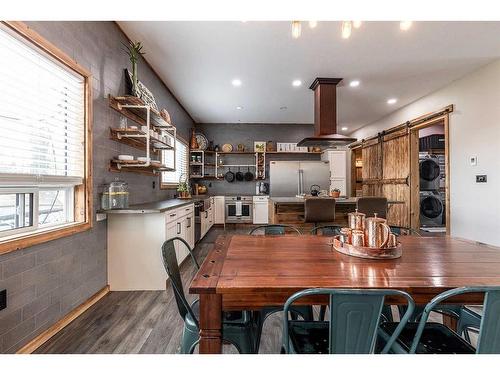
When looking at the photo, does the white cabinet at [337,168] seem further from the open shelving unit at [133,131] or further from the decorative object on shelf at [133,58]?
the decorative object on shelf at [133,58]

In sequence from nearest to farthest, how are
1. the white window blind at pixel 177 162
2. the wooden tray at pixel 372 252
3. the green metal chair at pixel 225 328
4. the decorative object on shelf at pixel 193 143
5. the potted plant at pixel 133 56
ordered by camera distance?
the green metal chair at pixel 225 328 < the wooden tray at pixel 372 252 < the potted plant at pixel 133 56 < the white window blind at pixel 177 162 < the decorative object on shelf at pixel 193 143

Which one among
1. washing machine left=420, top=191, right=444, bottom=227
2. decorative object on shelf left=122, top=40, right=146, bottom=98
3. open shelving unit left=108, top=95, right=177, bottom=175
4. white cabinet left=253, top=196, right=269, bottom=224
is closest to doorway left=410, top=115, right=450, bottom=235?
washing machine left=420, top=191, right=444, bottom=227

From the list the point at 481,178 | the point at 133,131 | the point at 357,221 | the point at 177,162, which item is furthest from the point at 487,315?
the point at 177,162

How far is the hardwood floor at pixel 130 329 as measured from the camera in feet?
5.96

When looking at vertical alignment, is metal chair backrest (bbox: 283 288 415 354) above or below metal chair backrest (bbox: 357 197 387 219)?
below

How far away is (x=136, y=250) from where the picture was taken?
2805 mm

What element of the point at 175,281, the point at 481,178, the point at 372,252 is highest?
the point at 481,178

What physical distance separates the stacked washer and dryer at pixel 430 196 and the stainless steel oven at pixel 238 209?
13.5ft

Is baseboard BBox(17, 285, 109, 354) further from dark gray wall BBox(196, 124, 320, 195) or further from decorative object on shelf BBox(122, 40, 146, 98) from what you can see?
dark gray wall BBox(196, 124, 320, 195)

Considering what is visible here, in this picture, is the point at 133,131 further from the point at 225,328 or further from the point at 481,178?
the point at 481,178

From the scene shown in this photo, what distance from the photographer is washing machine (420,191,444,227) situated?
5.88 meters

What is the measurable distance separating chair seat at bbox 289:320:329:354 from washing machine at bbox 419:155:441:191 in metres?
5.79

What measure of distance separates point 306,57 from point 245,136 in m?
4.10

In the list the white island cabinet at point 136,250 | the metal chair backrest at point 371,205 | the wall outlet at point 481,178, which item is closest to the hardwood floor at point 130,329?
the white island cabinet at point 136,250
